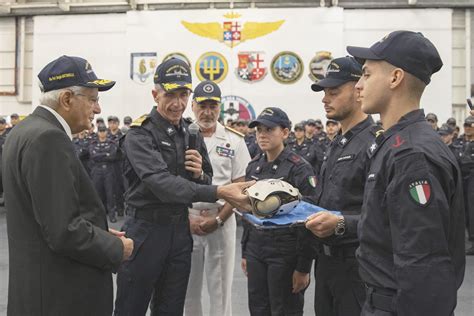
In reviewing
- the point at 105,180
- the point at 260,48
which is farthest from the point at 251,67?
the point at 105,180

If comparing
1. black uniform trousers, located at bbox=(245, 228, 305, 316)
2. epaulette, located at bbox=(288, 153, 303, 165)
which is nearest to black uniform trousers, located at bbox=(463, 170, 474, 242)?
epaulette, located at bbox=(288, 153, 303, 165)

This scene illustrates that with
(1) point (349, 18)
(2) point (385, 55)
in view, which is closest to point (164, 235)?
(2) point (385, 55)

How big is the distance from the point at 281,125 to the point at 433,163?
6.06 ft

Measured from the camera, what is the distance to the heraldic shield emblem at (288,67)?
43.8ft

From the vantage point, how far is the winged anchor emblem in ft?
44.4

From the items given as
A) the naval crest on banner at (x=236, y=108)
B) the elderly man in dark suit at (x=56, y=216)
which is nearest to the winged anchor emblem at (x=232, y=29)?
the naval crest on banner at (x=236, y=108)

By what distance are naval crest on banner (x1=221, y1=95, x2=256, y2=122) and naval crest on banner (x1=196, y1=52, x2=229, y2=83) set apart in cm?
59

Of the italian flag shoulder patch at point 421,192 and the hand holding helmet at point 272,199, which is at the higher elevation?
the italian flag shoulder patch at point 421,192

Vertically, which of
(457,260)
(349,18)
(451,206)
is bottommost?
(457,260)

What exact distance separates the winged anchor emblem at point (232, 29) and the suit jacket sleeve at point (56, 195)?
12.1 m

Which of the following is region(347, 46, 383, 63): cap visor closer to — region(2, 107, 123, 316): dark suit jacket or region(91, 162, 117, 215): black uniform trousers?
region(2, 107, 123, 316): dark suit jacket

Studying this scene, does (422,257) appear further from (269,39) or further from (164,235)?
(269,39)

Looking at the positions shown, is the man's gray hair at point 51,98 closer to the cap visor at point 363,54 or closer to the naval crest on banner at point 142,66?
the cap visor at point 363,54

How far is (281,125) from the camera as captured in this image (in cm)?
337
